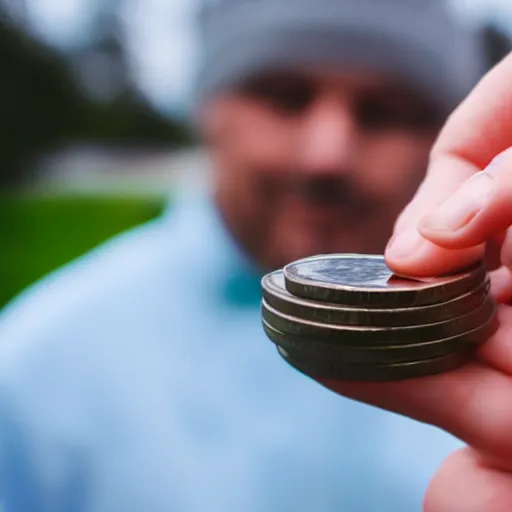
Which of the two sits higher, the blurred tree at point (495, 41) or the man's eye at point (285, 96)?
the blurred tree at point (495, 41)

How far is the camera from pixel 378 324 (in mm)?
522

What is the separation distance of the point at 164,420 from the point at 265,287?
1057 mm

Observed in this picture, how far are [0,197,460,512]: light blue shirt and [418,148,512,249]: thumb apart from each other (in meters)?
0.81

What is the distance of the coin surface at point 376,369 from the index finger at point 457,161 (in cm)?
8

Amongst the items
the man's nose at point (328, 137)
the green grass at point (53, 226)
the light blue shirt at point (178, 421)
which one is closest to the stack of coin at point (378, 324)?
the light blue shirt at point (178, 421)

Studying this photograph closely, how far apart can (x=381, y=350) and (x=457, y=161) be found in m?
0.24

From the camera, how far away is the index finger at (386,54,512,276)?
577 mm

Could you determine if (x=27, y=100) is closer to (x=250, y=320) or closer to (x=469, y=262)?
(x=250, y=320)

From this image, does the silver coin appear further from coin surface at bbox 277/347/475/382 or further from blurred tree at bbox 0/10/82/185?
blurred tree at bbox 0/10/82/185

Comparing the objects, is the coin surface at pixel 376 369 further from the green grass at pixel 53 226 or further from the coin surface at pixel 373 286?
the green grass at pixel 53 226

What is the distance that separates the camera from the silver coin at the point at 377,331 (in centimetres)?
52

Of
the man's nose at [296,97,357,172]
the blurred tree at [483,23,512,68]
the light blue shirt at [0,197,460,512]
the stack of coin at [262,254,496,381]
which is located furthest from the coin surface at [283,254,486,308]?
the blurred tree at [483,23,512,68]

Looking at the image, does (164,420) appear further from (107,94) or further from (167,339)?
(107,94)

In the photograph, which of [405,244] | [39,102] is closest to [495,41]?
[405,244]
